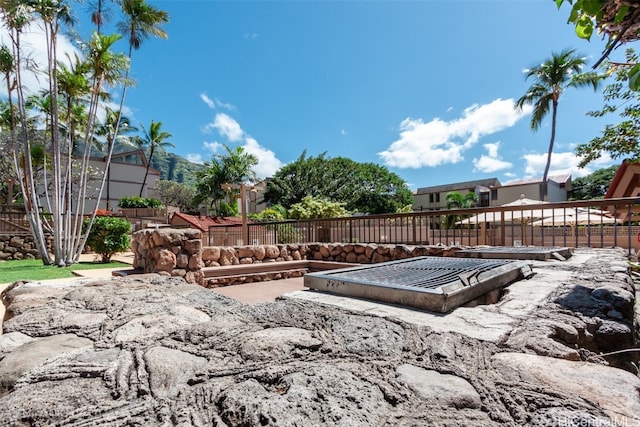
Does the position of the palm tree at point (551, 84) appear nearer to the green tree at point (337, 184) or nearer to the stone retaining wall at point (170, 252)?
the green tree at point (337, 184)

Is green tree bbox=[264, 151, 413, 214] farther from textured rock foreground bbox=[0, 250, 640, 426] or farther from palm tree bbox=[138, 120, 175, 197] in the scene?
textured rock foreground bbox=[0, 250, 640, 426]

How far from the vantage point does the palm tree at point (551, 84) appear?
18.1 m

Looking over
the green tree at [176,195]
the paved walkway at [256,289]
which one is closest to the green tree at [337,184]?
the green tree at [176,195]

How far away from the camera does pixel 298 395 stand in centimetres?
89

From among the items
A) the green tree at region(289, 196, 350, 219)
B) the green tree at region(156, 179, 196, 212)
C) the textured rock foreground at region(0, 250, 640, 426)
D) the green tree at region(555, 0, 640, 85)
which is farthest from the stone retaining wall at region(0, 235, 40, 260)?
the green tree at region(156, 179, 196, 212)

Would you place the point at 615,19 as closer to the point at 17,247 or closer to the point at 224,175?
the point at 17,247

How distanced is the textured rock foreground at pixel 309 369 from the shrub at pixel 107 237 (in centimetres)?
802

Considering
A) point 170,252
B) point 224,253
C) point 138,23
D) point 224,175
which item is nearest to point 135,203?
point 224,175

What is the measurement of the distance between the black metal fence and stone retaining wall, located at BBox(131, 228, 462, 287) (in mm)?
572

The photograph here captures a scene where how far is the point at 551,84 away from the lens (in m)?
18.6

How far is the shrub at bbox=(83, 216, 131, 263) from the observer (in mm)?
8578

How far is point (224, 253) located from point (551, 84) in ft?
74.5

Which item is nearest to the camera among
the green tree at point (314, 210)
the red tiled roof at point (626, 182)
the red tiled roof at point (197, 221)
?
the red tiled roof at point (626, 182)

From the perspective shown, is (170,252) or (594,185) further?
(594,185)
